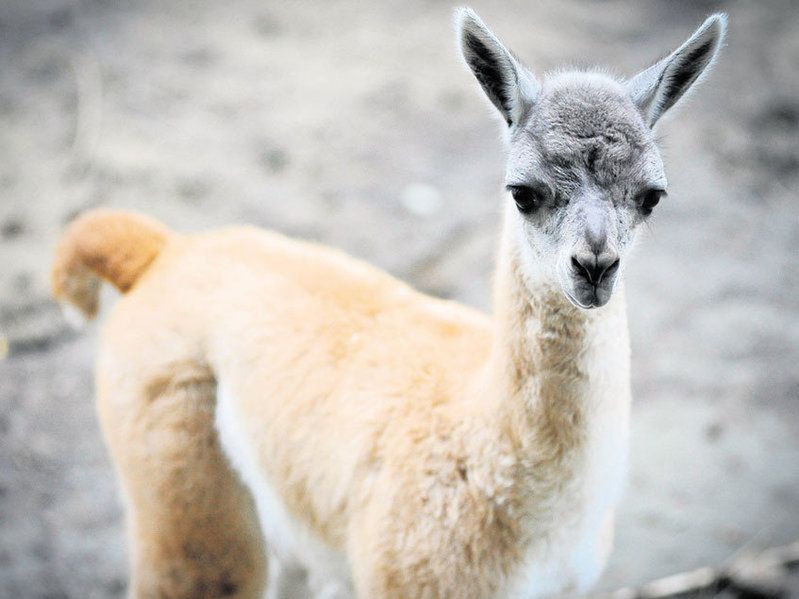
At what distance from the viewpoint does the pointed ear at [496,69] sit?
2.00m

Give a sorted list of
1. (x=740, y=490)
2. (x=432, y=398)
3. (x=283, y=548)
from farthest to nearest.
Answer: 1. (x=740, y=490)
2. (x=283, y=548)
3. (x=432, y=398)

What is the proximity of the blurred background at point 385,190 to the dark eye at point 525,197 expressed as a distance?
2018 millimetres

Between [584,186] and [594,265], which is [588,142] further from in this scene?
[594,265]

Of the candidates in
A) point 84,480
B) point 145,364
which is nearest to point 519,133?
point 145,364

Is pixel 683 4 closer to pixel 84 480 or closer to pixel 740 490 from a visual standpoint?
pixel 740 490

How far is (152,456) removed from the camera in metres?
2.52

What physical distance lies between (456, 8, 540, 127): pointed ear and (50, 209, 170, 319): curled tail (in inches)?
54.7

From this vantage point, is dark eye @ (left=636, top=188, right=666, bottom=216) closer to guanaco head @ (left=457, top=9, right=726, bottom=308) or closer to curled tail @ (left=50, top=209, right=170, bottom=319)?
guanaco head @ (left=457, top=9, right=726, bottom=308)

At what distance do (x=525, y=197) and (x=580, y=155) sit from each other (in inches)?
6.6

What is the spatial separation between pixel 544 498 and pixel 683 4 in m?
5.48

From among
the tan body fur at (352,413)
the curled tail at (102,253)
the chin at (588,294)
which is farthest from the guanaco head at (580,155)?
the curled tail at (102,253)

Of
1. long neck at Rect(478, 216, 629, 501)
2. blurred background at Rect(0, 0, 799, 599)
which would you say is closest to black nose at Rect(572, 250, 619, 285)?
long neck at Rect(478, 216, 629, 501)

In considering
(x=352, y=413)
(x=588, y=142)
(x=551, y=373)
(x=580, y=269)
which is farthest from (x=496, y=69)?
(x=352, y=413)

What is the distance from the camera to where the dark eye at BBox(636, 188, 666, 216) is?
1.91 meters
